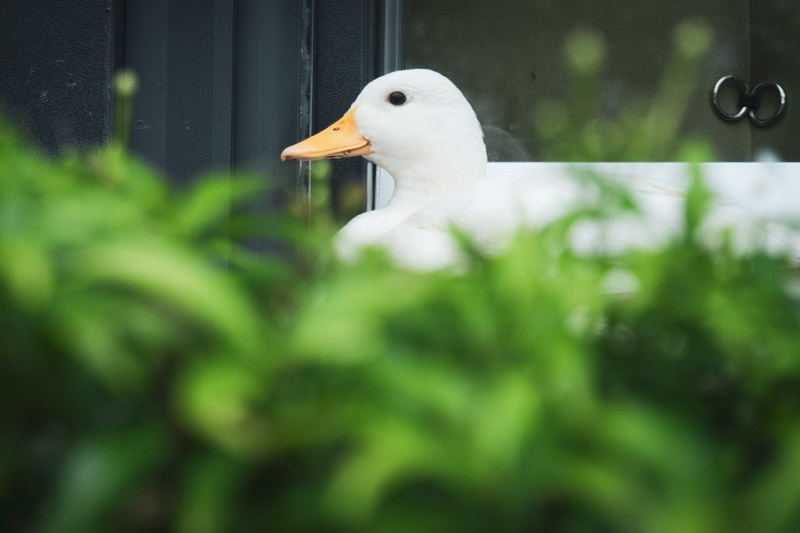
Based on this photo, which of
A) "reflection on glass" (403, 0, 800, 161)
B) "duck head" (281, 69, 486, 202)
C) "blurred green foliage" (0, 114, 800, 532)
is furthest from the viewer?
"reflection on glass" (403, 0, 800, 161)

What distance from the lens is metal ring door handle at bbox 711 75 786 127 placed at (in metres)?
2.89

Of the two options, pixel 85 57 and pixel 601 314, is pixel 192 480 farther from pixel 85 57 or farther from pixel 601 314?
pixel 85 57

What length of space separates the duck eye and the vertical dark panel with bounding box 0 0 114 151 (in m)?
0.97

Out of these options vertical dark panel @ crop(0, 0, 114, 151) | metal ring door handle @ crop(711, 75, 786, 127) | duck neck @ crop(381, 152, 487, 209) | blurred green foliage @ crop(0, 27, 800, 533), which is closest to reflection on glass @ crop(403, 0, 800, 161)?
metal ring door handle @ crop(711, 75, 786, 127)

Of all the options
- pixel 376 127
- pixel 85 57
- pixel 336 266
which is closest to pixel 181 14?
pixel 85 57

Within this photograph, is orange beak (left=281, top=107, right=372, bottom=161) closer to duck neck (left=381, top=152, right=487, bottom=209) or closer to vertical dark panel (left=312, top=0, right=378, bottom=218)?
duck neck (left=381, top=152, right=487, bottom=209)

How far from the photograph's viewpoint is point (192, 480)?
0.30 metres

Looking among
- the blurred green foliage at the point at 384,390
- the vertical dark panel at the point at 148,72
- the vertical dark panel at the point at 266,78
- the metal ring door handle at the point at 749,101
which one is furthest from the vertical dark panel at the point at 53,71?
the blurred green foliage at the point at 384,390

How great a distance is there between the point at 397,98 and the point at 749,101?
5.02ft

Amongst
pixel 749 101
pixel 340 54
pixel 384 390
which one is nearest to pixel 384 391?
pixel 384 390

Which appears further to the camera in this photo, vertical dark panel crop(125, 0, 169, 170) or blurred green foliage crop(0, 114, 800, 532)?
vertical dark panel crop(125, 0, 169, 170)

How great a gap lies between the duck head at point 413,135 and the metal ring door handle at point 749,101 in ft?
4.27

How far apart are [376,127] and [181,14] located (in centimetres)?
88

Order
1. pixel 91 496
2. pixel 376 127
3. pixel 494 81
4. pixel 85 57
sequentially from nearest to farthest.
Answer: pixel 91 496, pixel 376 127, pixel 85 57, pixel 494 81
